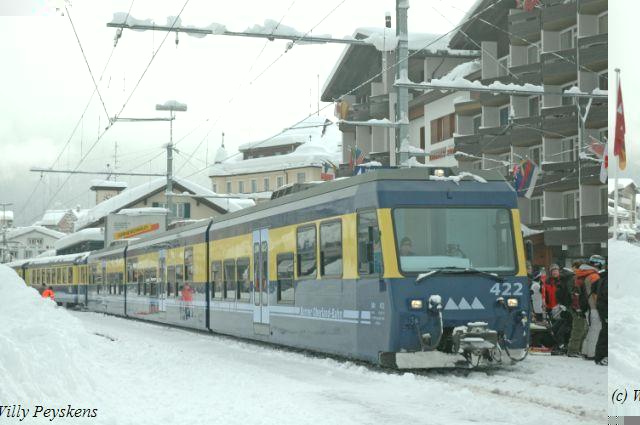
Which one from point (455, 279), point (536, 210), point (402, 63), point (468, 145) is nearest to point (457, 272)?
point (455, 279)

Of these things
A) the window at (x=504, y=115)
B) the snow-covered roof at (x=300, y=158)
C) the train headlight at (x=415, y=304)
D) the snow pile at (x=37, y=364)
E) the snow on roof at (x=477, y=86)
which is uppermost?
the snow-covered roof at (x=300, y=158)

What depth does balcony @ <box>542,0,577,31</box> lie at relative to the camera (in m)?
36.3

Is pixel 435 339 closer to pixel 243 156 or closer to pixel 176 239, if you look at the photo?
pixel 176 239

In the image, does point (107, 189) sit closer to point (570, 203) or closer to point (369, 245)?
point (570, 203)

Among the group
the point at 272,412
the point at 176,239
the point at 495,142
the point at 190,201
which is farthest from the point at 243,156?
the point at 272,412

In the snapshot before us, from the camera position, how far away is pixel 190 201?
263 feet

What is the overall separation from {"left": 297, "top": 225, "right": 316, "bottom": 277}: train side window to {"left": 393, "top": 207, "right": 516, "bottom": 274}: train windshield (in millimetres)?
2588

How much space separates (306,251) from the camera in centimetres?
1623

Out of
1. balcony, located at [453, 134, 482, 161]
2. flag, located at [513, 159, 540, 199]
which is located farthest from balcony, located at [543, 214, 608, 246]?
balcony, located at [453, 134, 482, 161]

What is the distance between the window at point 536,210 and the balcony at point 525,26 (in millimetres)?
6308

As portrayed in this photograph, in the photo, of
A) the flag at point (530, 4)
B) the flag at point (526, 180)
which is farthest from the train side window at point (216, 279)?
the flag at point (530, 4)

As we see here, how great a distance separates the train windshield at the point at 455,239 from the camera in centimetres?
1352

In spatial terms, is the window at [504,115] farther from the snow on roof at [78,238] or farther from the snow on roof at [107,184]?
the snow on roof at [107,184]

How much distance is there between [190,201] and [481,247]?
67249 mm
